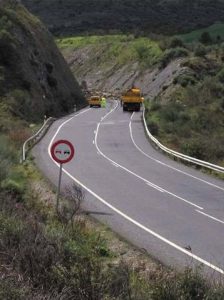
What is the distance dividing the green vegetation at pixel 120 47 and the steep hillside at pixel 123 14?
17590 mm

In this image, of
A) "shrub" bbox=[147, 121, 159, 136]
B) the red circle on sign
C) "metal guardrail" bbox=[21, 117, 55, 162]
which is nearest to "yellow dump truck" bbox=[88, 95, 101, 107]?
"shrub" bbox=[147, 121, 159, 136]

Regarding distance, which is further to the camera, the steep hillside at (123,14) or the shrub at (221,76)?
the steep hillside at (123,14)

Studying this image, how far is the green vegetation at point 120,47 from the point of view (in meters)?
106

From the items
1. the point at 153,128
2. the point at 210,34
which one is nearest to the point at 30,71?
the point at 153,128

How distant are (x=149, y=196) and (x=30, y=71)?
41368mm

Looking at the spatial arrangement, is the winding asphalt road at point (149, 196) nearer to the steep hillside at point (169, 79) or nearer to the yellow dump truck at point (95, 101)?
the steep hillside at point (169, 79)

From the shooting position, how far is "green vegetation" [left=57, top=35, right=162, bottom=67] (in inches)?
4183

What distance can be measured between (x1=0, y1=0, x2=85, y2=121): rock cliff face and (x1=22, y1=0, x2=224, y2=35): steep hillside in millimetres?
73414

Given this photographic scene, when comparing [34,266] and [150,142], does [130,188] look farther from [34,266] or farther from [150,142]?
[150,142]

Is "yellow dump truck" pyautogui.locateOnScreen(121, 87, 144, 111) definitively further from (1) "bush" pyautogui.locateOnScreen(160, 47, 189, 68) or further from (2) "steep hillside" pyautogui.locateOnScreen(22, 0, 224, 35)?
(2) "steep hillside" pyautogui.locateOnScreen(22, 0, 224, 35)

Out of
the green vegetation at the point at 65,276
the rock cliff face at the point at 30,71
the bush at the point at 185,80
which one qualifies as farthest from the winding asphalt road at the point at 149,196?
the bush at the point at 185,80

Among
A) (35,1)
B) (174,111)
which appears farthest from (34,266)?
(35,1)

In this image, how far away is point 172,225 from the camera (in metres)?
15.8

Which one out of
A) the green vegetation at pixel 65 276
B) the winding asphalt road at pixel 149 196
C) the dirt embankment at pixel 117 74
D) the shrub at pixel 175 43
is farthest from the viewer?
the shrub at pixel 175 43
